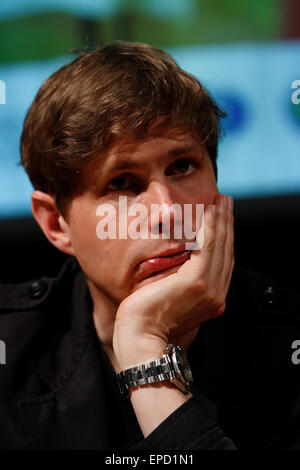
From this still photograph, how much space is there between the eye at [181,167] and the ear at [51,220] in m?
0.37

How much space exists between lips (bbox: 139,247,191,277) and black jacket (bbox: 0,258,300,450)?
323 mm

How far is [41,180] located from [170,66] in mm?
485

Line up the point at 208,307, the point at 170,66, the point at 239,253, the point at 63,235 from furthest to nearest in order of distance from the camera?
the point at 239,253 → the point at 63,235 → the point at 170,66 → the point at 208,307

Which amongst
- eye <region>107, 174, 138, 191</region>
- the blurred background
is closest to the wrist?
eye <region>107, 174, 138, 191</region>

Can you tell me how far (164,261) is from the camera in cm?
150

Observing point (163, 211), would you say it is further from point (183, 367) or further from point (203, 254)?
point (183, 367)

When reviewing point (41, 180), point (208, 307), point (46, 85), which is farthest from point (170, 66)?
point (208, 307)

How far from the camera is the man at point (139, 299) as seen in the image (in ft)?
4.83

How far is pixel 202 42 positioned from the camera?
239 centimetres

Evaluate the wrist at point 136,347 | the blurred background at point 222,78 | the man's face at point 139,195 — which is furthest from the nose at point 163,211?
the blurred background at point 222,78

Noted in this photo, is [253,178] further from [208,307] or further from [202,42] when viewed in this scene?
[208,307]

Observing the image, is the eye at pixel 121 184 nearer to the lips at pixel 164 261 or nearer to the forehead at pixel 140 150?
the forehead at pixel 140 150

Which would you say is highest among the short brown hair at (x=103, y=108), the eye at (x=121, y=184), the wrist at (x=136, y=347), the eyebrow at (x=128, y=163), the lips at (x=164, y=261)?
the short brown hair at (x=103, y=108)
